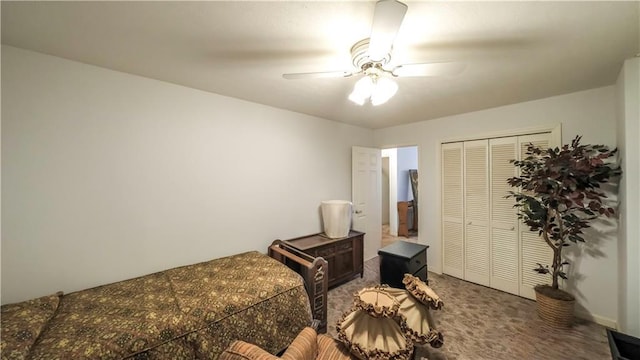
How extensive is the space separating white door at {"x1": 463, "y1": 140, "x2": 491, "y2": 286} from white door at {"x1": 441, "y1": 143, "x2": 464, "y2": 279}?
0.07 meters

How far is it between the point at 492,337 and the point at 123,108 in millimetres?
4025

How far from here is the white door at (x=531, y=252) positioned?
104 inches

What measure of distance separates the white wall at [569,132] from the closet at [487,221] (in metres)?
0.14

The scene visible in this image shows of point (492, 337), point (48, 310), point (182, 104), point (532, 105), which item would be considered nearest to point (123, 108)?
point (182, 104)

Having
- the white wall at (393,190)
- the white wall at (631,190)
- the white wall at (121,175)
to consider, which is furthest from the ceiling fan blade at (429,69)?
the white wall at (393,190)

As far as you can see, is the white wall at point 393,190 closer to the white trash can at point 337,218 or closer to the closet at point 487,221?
the closet at point 487,221

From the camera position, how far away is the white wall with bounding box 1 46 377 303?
1.61m

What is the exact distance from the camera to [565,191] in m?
2.14

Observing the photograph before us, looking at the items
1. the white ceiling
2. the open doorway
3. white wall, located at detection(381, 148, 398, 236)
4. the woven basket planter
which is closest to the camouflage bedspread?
the white ceiling

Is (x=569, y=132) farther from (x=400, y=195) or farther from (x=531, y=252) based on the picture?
(x=400, y=195)

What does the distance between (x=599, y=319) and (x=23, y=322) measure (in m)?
4.81

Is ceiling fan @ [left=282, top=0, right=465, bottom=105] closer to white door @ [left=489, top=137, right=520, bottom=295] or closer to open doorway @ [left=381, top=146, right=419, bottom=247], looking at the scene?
white door @ [left=489, top=137, right=520, bottom=295]

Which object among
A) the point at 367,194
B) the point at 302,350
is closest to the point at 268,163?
the point at 367,194

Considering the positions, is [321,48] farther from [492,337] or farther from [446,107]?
[492,337]
